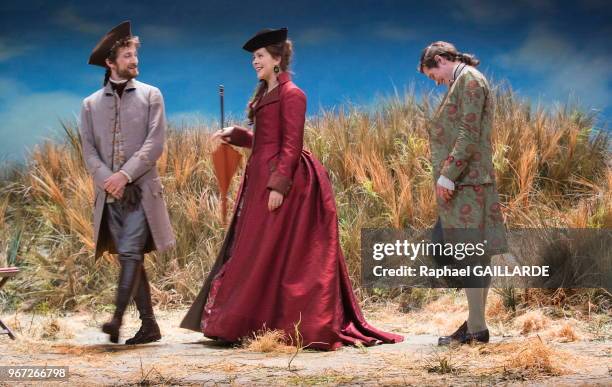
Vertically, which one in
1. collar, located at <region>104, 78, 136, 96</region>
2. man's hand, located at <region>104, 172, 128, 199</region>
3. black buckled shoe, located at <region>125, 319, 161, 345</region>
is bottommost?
black buckled shoe, located at <region>125, 319, 161, 345</region>

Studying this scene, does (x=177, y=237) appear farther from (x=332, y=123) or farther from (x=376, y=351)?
(x=376, y=351)

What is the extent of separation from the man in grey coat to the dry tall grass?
6.59 ft

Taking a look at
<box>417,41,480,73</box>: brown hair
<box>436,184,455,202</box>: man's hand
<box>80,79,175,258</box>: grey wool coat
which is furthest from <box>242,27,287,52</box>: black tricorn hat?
<box>436,184,455,202</box>: man's hand

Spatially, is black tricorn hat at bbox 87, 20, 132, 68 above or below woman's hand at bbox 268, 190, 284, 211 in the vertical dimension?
above

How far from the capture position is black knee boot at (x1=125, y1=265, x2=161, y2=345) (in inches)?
195

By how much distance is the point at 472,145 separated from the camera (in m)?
4.37

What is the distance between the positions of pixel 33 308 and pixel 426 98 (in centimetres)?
400

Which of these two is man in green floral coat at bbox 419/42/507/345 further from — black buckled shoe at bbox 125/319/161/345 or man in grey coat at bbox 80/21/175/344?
black buckled shoe at bbox 125/319/161/345

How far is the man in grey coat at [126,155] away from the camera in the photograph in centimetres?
481

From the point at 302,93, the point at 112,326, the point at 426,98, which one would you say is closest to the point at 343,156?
the point at 426,98

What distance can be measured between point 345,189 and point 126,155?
10.3ft

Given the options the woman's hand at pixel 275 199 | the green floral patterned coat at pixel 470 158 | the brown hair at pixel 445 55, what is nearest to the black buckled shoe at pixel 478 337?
the green floral patterned coat at pixel 470 158

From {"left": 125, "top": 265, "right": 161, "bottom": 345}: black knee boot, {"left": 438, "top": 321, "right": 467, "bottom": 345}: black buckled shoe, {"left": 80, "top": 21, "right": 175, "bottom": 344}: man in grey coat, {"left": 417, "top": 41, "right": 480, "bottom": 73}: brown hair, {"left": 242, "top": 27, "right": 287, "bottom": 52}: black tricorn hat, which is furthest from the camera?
{"left": 125, "top": 265, "right": 161, "bottom": 345}: black knee boot

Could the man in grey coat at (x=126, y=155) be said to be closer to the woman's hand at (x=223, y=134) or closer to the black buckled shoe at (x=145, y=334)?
the black buckled shoe at (x=145, y=334)
